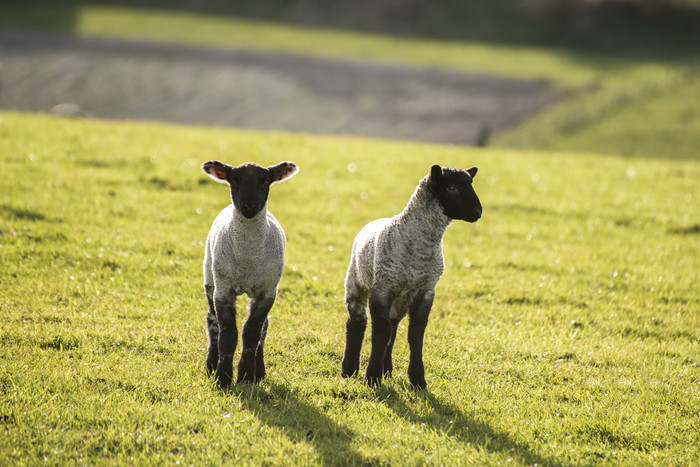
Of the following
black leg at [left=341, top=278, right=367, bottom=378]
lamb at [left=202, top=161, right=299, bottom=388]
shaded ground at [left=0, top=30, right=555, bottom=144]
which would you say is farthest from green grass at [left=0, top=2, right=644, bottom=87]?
lamb at [left=202, top=161, right=299, bottom=388]

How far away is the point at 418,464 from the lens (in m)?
6.63

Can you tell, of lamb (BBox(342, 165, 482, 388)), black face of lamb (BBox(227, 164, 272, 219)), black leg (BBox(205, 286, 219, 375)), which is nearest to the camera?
black face of lamb (BBox(227, 164, 272, 219))

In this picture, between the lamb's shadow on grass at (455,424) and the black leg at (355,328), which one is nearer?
the lamb's shadow on grass at (455,424)

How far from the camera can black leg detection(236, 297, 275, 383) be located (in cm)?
780

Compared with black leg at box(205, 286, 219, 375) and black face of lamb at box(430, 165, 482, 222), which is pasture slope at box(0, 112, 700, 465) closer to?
black leg at box(205, 286, 219, 375)

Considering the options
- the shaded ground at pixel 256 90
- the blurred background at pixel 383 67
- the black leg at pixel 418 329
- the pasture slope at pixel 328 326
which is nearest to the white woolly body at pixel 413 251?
the black leg at pixel 418 329

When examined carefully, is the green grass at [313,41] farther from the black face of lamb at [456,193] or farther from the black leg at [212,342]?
the black leg at [212,342]

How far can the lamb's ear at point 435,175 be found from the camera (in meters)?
7.35

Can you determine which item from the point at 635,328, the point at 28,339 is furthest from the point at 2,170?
the point at 635,328

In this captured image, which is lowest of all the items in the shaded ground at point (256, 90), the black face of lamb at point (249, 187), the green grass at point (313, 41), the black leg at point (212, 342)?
the black leg at point (212, 342)

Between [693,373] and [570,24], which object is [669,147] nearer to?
[693,373]

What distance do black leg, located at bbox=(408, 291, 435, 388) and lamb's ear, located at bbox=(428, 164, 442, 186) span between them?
132cm

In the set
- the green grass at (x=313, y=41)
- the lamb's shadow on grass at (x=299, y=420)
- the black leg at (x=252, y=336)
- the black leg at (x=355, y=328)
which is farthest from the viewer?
the green grass at (x=313, y=41)

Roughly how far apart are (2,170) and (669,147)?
26.5m
